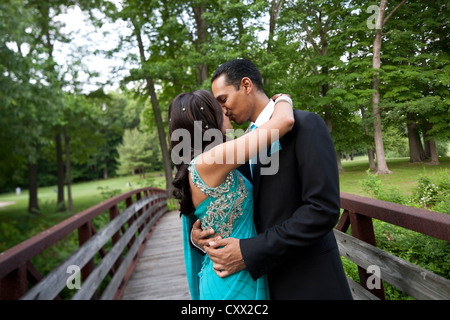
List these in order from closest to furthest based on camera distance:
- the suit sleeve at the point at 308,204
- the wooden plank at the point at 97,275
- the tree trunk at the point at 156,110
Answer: the suit sleeve at the point at 308,204 → the wooden plank at the point at 97,275 → the tree trunk at the point at 156,110

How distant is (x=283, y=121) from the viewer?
3.59 feet

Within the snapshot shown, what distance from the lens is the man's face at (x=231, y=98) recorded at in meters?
Result: 1.46

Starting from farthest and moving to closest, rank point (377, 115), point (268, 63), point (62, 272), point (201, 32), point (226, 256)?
point (201, 32) → point (268, 63) → point (377, 115) → point (62, 272) → point (226, 256)

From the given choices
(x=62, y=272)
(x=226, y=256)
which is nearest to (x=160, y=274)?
(x=62, y=272)

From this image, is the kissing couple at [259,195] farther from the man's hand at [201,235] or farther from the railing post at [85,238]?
the railing post at [85,238]

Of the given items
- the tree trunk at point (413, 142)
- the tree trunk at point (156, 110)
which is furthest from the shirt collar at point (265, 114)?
the tree trunk at point (156, 110)

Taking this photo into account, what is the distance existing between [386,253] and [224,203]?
967 mm

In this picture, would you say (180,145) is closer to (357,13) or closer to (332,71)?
(332,71)

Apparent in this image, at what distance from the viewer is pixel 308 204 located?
1.05m

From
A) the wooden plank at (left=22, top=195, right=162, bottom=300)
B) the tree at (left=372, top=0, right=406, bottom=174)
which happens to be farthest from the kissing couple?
the tree at (left=372, top=0, right=406, bottom=174)

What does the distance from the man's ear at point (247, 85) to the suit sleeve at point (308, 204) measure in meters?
0.42

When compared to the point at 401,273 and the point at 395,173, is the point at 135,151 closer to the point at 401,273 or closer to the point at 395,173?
the point at 395,173

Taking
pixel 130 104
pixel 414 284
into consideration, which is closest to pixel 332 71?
pixel 414 284

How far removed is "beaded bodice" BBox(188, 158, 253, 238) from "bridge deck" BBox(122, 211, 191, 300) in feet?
7.47
